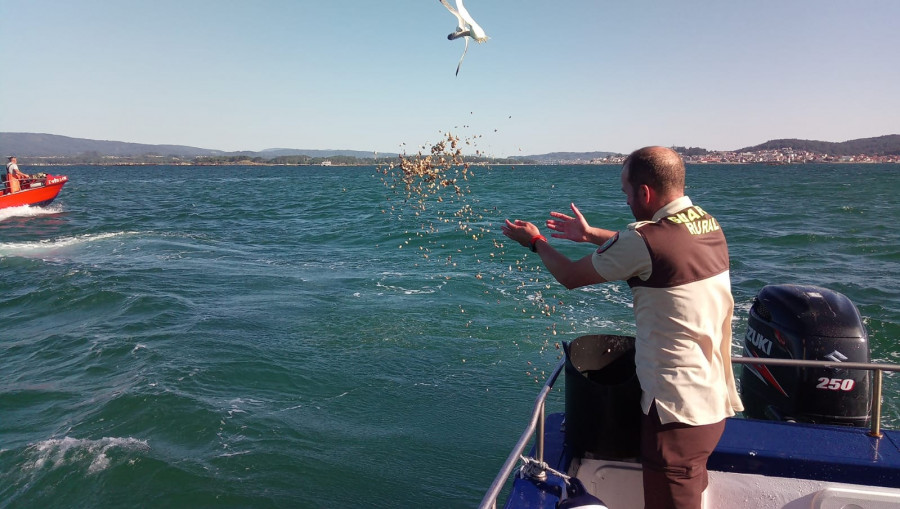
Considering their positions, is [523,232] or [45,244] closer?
[523,232]

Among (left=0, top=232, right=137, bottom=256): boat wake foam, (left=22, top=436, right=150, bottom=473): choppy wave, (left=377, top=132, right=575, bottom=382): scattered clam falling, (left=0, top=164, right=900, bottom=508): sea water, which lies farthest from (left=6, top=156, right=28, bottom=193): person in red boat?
(left=22, top=436, right=150, bottom=473): choppy wave

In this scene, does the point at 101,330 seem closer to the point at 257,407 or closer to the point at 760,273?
the point at 257,407

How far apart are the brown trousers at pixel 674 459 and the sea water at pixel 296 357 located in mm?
3957

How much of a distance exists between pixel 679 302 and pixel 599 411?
3.13 ft

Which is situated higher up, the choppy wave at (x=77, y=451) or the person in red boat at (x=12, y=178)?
the person in red boat at (x=12, y=178)

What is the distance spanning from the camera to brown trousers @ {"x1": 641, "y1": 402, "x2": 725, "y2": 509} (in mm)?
2668

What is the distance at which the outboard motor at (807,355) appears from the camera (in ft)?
14.7

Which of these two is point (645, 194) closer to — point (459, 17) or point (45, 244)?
point (459, 17)

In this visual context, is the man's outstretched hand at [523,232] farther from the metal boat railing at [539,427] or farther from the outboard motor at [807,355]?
the outboard motor at [807,355]

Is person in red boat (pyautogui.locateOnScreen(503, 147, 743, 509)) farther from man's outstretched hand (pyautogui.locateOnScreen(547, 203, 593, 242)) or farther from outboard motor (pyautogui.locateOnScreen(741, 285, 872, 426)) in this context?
outboard motor (pyautogui.locateOnScreen(741, 285, 872, 426))

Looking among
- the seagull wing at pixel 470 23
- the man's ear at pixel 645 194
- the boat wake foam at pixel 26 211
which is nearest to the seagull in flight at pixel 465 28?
the seagull wing at pixel 470 23

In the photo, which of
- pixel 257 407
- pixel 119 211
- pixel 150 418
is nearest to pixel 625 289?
pixel 257 407

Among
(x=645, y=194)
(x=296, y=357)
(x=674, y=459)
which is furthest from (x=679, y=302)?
(x=296, y=357)

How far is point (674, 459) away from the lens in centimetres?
270
